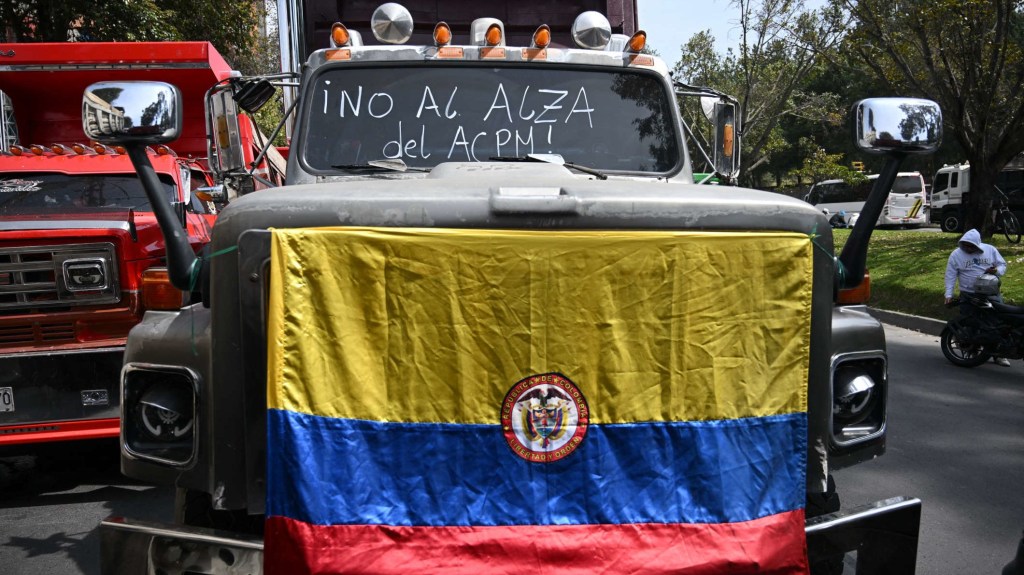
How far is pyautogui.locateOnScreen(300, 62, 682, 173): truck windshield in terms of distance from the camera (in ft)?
14.5

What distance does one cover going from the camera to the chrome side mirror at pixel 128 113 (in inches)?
124

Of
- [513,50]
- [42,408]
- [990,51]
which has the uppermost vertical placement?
[990,51]

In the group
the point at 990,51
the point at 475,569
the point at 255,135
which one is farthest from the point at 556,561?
the point at 990,51

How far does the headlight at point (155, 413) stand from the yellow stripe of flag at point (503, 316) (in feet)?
2.15

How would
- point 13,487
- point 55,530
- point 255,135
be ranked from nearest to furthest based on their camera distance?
Result: 1. point 55,530
2. point 13,487
3. point 255,135

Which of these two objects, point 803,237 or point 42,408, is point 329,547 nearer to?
point 803,237

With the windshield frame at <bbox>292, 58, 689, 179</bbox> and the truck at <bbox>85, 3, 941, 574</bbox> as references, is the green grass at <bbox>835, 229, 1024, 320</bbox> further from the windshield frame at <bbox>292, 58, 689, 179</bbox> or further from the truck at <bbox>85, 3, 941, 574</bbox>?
the truck at <bbox>85, 3, 941, 574</bbox>

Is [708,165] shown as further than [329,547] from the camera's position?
Yes

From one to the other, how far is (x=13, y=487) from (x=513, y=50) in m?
4.32

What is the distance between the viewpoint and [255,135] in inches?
309

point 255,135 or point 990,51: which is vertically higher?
point 990,51

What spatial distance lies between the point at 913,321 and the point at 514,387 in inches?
527

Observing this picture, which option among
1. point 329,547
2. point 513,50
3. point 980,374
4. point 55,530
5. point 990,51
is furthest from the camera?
point 990,51

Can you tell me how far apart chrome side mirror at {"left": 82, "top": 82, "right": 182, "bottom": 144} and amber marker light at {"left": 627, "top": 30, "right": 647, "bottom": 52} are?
252 centimetres
